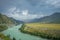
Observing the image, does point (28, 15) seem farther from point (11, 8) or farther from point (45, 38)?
point (45, 38)

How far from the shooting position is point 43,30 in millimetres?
4055

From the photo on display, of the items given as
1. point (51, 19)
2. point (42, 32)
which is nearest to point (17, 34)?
point (42, 32)

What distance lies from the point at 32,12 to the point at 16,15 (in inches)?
18.7

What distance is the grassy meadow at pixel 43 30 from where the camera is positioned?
3.96 meters

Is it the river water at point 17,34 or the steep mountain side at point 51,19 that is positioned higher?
the steep mountain side at point 51,19

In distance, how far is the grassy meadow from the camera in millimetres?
3965

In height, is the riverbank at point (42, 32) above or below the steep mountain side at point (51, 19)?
below

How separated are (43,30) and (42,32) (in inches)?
2.5

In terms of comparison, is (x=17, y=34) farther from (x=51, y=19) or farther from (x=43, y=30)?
(x=51, y=19)

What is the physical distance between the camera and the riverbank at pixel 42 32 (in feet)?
13.0

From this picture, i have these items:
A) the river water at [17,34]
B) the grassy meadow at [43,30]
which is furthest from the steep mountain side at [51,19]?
the river water at [17,34]

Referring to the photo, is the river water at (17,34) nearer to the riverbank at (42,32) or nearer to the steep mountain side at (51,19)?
the riverbank at (42,32)

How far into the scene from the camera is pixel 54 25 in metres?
4.00

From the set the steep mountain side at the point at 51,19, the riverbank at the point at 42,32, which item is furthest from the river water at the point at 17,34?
the steep mountain side at the point at 51,19
